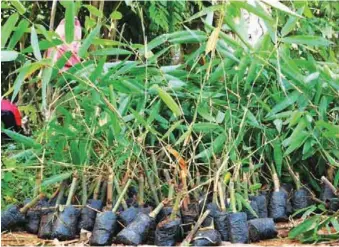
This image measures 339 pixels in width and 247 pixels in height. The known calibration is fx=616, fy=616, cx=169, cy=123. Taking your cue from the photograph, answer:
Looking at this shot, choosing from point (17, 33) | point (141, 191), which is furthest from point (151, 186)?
point (17, 33)

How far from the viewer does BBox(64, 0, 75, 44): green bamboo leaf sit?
92 cm

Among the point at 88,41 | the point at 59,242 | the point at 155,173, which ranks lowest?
the point at 59,242

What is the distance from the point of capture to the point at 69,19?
3.05ft

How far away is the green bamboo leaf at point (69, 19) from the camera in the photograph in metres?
0.92

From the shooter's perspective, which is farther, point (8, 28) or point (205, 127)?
point (205, 127)

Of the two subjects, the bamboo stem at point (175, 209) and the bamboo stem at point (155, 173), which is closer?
the bamboo stem at point (175, 209)

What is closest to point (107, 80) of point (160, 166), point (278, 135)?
point (160, 166)

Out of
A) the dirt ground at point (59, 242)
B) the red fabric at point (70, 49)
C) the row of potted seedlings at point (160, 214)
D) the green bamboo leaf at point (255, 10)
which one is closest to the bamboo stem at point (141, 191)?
the row of potted seedlings at point (160, 214)

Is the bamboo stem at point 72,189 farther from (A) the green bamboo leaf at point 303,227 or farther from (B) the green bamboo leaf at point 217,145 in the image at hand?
(A) the green bamboo leaf at point 303,227

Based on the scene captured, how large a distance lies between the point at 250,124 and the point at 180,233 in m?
0.28

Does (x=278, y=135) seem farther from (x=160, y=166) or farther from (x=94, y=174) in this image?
(x=94, y=174)

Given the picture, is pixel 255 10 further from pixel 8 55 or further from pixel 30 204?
pixel 30 204

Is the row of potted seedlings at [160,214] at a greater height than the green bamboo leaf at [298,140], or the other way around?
the green bamboo leaf at [298,140]

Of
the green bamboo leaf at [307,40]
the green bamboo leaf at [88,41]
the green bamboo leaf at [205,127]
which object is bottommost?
the green bamboo leaf at [205,127]
